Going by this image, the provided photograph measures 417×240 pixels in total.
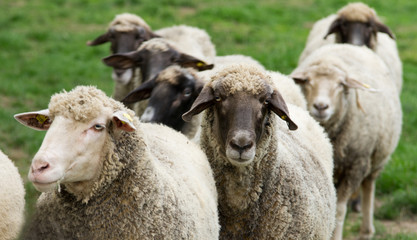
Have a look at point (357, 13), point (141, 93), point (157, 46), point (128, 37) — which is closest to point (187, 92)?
point (141, 93)

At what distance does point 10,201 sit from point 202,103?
133 cm

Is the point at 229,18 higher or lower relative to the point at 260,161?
lower

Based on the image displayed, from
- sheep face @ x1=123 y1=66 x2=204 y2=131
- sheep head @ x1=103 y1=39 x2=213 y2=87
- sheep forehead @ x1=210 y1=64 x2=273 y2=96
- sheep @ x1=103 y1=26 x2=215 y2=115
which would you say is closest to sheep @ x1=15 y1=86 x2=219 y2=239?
sheep forehead @ x1=210 y1=64 x2=273 y2=96

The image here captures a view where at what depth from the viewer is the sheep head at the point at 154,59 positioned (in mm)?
6117

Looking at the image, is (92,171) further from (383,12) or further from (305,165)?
(383,12)

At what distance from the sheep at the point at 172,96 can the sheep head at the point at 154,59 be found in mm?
478

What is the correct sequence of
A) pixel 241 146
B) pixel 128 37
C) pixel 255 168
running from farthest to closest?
pixel 128 37, pixel 255 168, pixel 241 146

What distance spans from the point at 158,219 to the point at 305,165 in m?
1.45

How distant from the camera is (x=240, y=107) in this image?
3.93 metres

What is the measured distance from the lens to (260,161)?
4156mm

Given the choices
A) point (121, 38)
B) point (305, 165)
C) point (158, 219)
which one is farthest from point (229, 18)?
point (158, 219)

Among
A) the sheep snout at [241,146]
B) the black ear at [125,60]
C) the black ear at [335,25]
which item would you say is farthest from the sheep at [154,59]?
the black ear at [335,25]

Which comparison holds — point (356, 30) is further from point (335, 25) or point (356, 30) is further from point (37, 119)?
point (37, 119)

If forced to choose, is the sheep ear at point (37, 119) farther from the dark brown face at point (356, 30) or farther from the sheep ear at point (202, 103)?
the dark brown face at point (356, 30)
